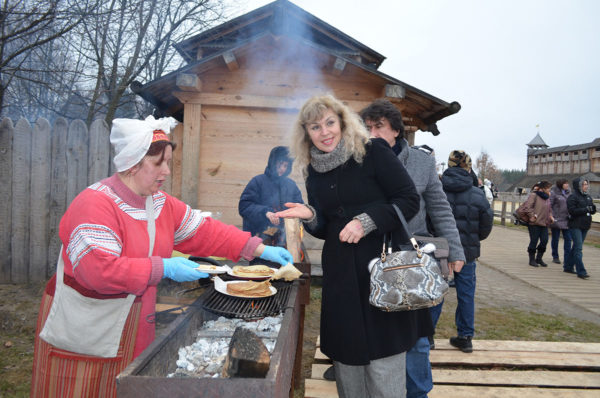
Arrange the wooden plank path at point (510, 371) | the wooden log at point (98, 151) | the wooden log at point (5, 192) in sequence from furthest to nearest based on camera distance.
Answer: the wooden log at point (98, 151) < the wooden log at point (5, 192) < the wooden plank path at point (510, 371)

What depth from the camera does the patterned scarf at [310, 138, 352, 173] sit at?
2.36 m

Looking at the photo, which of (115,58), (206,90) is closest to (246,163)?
Result: (206,90)

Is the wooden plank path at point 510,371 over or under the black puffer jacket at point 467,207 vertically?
under

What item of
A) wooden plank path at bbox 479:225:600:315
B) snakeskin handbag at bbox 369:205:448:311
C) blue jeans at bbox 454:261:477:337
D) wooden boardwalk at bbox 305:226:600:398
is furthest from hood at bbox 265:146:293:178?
wooden plank path at bbox 479:225:600:315

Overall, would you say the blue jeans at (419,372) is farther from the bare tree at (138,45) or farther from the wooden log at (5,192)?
the bare tree at (138,45)

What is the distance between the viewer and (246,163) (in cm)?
709

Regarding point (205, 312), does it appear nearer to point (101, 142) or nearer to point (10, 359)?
point (10, 359)

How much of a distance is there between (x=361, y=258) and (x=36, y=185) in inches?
224

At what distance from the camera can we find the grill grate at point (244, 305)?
2299 mm

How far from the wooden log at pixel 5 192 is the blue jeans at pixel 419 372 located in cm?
607

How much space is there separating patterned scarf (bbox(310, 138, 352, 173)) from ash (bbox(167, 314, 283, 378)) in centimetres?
107

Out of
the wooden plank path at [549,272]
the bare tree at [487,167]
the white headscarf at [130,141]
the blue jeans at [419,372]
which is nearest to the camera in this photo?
the white headscarf at [130,141]

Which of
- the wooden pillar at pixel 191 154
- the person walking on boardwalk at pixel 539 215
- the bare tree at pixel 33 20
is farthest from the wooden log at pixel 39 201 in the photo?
the person walking on boardwalk at pixel 539 215

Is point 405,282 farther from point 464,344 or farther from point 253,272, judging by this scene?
point 464,344
